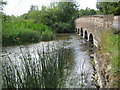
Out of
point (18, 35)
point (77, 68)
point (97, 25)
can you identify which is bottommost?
point (77, 68)

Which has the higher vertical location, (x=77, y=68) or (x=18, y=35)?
(x=18, y=35)

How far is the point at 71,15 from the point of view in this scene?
2089 cm

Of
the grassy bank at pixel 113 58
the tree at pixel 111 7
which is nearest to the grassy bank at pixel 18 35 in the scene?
the tree at pixel 111 7

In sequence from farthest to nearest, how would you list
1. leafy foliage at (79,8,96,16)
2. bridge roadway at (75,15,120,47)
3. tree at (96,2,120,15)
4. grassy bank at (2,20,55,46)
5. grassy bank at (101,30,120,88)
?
leafy foliage at (79,8,96,16) < grassy bank at (2,20,55,46) < tree at (96,2,120,15) < bridge roadway at (75,15,120,47) < grassy bank at (101,30,120,88)

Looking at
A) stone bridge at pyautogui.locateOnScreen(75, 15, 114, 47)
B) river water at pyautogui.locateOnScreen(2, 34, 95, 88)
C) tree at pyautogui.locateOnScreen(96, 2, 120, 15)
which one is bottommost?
river water at pyautogui.locateOnScreen(2, 34, 95, 88)

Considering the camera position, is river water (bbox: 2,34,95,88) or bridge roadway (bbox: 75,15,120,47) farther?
bridge roadway (bbox: 75,15,120,47)

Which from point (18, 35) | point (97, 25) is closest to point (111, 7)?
point (97, 25)

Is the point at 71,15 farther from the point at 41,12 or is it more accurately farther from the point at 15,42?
the point at 15,42

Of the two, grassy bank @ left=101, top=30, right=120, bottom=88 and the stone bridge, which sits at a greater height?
the stone bridge

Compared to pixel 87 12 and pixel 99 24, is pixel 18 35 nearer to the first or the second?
pixel 99 24

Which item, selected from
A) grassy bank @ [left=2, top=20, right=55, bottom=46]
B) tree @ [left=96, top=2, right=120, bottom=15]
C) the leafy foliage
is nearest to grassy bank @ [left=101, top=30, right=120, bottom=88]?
tree @ [left=96, top=2, right=120, bottom=15]

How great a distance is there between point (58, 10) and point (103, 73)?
16.8m

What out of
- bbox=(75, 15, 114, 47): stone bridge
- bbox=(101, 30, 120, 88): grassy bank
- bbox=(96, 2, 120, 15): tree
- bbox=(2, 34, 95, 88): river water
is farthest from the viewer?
bbox=(96, 2, 120, 15): tree

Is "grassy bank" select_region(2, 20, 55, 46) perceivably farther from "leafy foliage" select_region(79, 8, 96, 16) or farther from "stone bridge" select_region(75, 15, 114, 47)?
"leafy foliage" select_region(79, 8, 96, 16)
